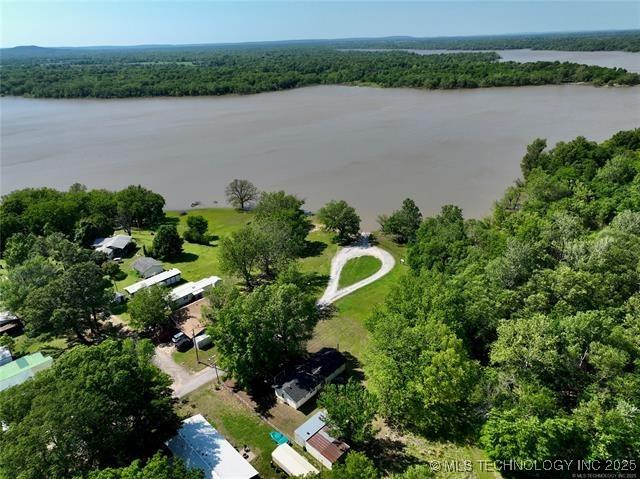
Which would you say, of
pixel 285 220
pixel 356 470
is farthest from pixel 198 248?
pixel 356 470

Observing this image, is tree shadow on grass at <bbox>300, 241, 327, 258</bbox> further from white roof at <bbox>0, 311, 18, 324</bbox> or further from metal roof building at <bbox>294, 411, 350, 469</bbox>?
white roof at <bbox>0, 311, 18, 324</bbox>

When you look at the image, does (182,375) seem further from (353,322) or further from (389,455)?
(389,455)

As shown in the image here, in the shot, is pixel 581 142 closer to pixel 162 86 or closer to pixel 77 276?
pixel 77 276

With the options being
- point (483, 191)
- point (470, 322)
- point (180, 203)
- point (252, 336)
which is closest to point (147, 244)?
point (180, 203)

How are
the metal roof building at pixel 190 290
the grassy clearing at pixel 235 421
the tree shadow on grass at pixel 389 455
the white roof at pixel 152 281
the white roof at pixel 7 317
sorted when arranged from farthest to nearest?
the white roof at pixel 152 281 < the metal roof building at pixel 190 290 < the white roof at pixel 7 317 < the grassy clearing at pixel 235 421 < the tree shadow on grass at pixel 389 455

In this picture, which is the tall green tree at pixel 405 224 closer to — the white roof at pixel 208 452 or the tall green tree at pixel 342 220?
the tall green tree at pixel 342 220

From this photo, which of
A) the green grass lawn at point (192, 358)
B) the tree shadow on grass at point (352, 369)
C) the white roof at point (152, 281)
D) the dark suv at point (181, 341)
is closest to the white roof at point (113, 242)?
the white roof at point (152, 281)

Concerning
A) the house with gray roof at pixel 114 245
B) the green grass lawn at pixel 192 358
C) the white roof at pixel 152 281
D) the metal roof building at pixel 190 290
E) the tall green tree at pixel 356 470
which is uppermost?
the tall green tree at pixel 356 470

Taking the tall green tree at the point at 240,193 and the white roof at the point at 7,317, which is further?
the tall green tree at the point at 240,193
